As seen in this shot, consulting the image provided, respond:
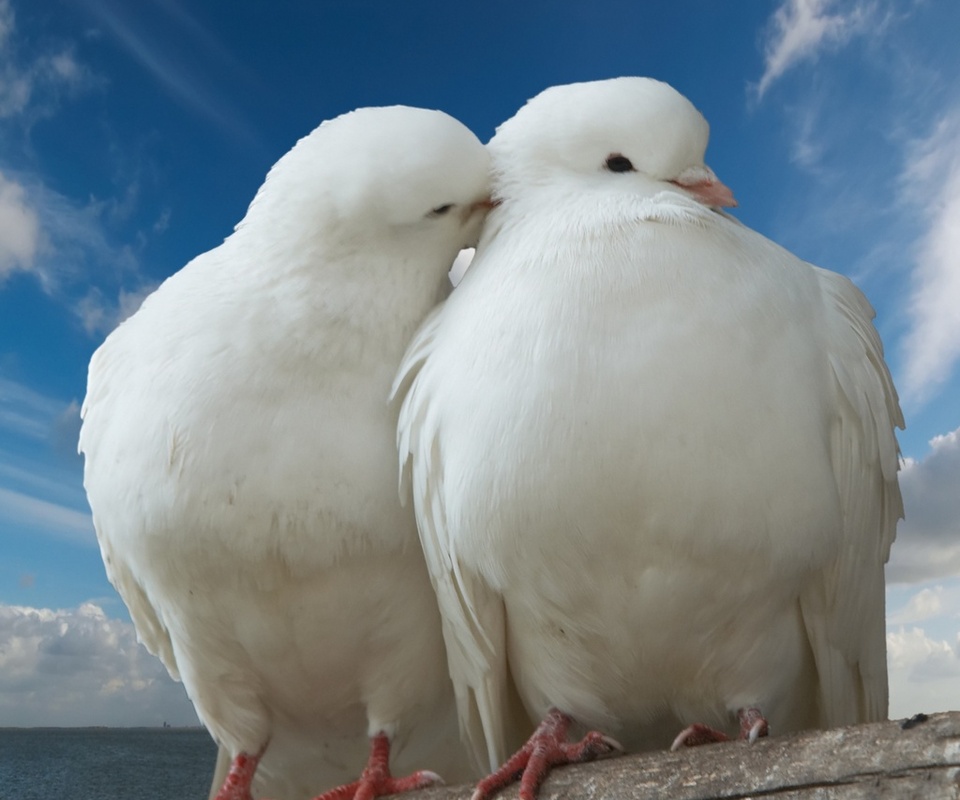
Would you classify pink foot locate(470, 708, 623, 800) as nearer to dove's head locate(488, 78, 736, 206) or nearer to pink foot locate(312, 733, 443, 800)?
pink foot locate(312, 733, 443, 800)

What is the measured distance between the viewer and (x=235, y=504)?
8.38 feet

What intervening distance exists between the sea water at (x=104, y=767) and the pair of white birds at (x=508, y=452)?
1927 inches

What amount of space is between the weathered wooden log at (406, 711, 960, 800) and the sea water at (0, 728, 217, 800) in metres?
49.7

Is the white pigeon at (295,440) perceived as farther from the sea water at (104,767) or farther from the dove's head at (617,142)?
the sea water at (104,767)

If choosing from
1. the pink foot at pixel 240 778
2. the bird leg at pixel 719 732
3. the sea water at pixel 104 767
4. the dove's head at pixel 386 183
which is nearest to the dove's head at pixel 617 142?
the dove's head at pixel 386 183

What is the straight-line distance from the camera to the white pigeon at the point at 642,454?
2.25 m

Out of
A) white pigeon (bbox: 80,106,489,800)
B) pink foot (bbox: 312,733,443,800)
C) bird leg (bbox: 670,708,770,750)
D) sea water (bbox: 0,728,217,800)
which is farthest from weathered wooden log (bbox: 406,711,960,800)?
sea water (bbox: 0,728,217,800)

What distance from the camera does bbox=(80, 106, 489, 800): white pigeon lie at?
2.57 meters

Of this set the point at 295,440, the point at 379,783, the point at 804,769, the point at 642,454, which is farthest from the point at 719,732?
the point at 295,440

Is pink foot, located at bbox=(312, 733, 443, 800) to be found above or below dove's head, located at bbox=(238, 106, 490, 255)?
below

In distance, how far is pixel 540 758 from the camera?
2316 millimetres

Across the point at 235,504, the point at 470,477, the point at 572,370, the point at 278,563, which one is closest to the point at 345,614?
the point at 278,563

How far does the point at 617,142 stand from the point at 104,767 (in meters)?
81.8

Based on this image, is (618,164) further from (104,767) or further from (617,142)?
(104,767)
